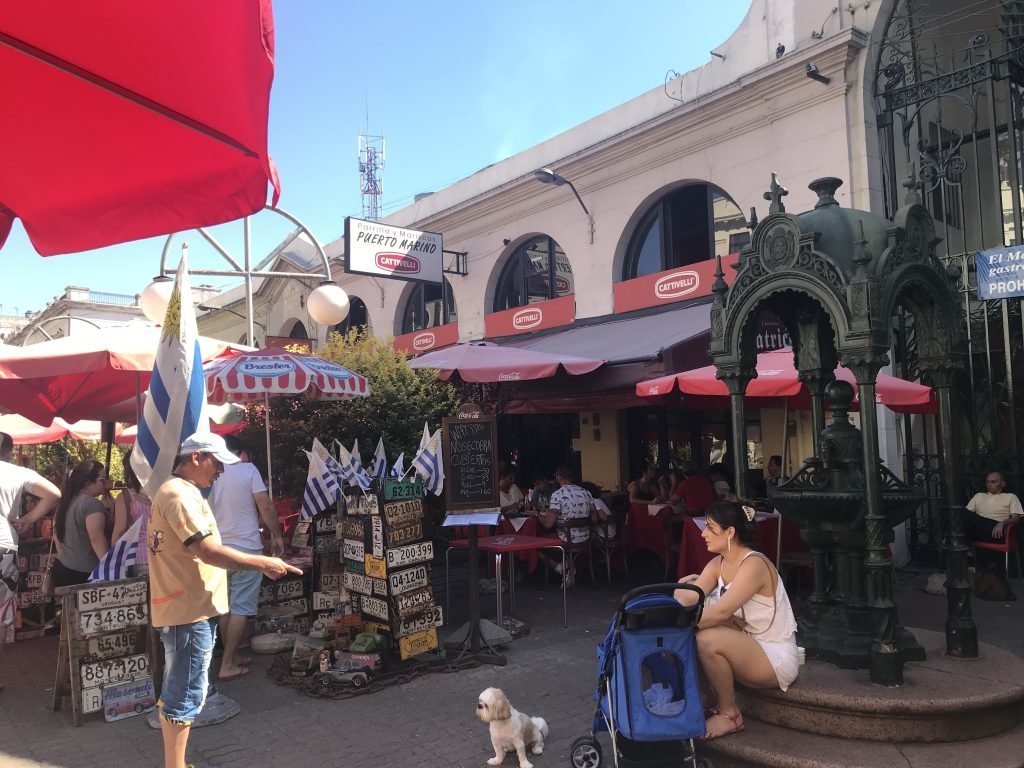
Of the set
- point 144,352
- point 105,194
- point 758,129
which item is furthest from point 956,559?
point 758,129

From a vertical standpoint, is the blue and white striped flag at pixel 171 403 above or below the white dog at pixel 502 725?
above

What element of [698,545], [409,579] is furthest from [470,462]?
[698,545]

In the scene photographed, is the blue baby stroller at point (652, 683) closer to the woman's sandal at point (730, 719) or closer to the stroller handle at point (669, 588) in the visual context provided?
the stroller handle at point (669, 588)

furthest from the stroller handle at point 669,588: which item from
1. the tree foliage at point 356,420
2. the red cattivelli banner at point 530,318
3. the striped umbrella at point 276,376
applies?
the red cattivelli banner at point 530,318

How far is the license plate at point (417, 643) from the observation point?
5918mm

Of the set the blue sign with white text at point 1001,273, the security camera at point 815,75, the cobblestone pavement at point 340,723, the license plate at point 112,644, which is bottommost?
the cobblestone pavement at point 340,723

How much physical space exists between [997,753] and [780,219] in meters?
3.39

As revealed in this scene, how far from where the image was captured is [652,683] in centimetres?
381

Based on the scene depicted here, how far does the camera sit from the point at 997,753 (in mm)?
3953

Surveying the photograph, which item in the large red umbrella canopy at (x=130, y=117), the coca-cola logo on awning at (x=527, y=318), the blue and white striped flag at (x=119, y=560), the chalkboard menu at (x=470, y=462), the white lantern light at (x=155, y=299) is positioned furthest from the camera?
the coca-cola logo on awning at (x=527, y=318)

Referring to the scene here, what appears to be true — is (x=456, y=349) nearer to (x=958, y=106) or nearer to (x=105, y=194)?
(x=105, y=194)

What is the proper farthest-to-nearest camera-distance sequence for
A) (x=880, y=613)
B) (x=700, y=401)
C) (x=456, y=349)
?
(x=456, y=349)
(x=700, y=401)
(x=880, y=613)

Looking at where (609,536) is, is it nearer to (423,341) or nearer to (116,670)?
(116,670)

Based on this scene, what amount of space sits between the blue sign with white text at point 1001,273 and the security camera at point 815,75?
3.27m
